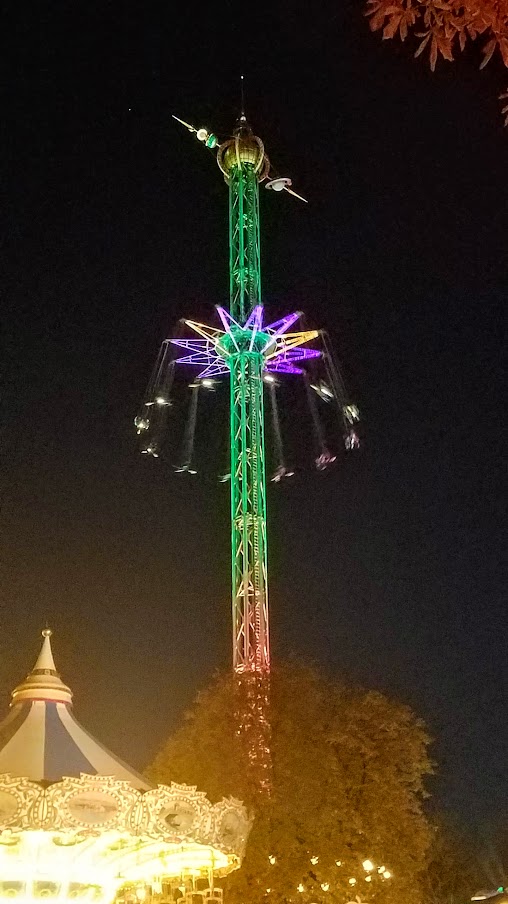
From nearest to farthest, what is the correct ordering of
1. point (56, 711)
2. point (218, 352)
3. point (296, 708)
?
point (56, 711) → point (296, 708) → point (218, 352)

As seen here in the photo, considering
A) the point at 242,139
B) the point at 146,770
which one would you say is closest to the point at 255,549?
the point at 146,770

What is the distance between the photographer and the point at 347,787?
15.6 meters

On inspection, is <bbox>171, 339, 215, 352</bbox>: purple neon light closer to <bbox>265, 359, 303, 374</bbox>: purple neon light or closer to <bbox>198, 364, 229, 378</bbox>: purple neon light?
<bbox>198, 364, 229, 378</bbox>: purple neon light

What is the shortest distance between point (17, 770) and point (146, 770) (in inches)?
233

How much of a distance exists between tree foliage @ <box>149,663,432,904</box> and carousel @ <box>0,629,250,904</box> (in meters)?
0.95

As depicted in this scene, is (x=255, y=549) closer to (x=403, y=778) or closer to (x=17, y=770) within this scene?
(x=403, y=778)

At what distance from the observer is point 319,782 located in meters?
15.1

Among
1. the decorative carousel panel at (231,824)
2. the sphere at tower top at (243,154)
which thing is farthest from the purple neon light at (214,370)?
the decorative carousel panel at (231,824)

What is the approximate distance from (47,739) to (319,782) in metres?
4.54

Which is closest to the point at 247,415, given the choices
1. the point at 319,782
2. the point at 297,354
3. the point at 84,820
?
the point at 297,354

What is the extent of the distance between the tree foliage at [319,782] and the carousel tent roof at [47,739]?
266 cm

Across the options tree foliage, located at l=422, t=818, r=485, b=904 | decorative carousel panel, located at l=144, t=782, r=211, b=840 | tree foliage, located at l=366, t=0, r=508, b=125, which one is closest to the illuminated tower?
decorative carousel panel, located at l=144, t=782, r=211, b=840

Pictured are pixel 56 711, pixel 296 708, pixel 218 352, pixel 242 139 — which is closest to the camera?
pixel 56 711

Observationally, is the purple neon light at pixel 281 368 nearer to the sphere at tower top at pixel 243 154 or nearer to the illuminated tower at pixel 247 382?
the illuminated tower at pixel 247 382
